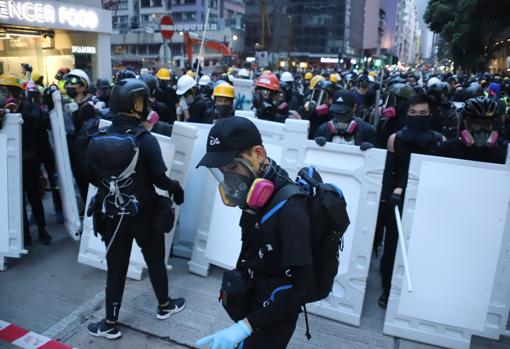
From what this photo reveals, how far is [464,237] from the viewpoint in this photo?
3201mm

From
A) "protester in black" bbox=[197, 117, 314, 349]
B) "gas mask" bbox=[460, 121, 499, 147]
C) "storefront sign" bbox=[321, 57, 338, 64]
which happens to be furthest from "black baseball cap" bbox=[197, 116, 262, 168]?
"storefront sign" bbox=[321, 57, 338, 64]

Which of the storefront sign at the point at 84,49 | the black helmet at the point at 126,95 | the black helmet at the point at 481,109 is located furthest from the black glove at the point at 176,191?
the storefront sign at the point at 84,49

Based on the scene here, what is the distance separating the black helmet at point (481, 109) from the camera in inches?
128

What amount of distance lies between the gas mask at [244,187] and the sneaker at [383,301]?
8.32 ft

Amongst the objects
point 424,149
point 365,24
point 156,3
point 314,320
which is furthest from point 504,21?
point 365,24

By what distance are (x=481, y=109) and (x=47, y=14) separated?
1732 cm

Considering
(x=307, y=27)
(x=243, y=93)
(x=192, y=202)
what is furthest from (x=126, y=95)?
(x=307, y=27)

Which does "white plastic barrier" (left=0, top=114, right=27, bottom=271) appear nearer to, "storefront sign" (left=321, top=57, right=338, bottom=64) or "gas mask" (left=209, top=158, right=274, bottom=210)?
"gas mask" (left=209, top=158, right=274, bottom=210)

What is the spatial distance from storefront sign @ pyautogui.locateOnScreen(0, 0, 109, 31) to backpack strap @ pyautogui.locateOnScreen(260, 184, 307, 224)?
16.4m

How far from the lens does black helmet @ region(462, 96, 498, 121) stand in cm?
326

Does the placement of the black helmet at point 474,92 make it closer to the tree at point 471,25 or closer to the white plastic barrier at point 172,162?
the white plastic barrier at point 172,162

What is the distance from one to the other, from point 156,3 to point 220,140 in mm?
83540

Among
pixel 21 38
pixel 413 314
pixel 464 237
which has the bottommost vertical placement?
pixel 413 314

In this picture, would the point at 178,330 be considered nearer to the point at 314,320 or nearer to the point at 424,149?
the point at 314,320
